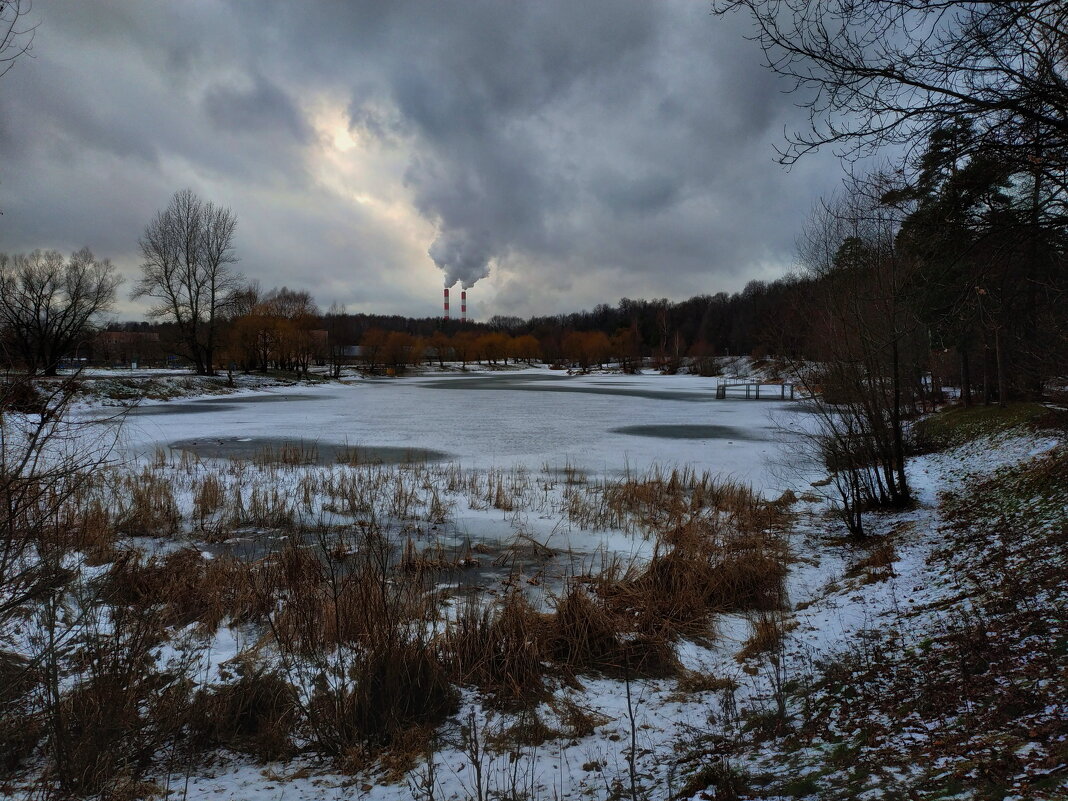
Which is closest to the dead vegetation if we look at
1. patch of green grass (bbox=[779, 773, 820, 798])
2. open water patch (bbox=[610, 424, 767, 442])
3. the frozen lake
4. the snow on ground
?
the snow on ground

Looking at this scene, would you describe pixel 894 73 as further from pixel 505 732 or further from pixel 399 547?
pixel 399 547

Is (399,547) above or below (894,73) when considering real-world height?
below

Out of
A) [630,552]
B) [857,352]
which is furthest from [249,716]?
[857,352]

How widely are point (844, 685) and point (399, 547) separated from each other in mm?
5836

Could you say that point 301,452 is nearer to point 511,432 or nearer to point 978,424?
point 511,432

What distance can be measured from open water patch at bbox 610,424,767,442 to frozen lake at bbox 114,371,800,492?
37 millimetres

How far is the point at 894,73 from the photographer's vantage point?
3852 mm

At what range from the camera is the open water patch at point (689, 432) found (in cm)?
1945

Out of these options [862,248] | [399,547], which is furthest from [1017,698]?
[862,248]

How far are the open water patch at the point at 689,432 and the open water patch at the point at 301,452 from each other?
25.3 ft

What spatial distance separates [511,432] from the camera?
20141 mm

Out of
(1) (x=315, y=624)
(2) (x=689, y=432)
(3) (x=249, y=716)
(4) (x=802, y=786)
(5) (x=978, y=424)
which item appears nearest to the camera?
(4) (x=802, y=786)

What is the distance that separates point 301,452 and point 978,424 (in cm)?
1759

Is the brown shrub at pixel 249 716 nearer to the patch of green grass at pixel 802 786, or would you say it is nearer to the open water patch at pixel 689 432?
the patch of green grass at pixel 802 786
